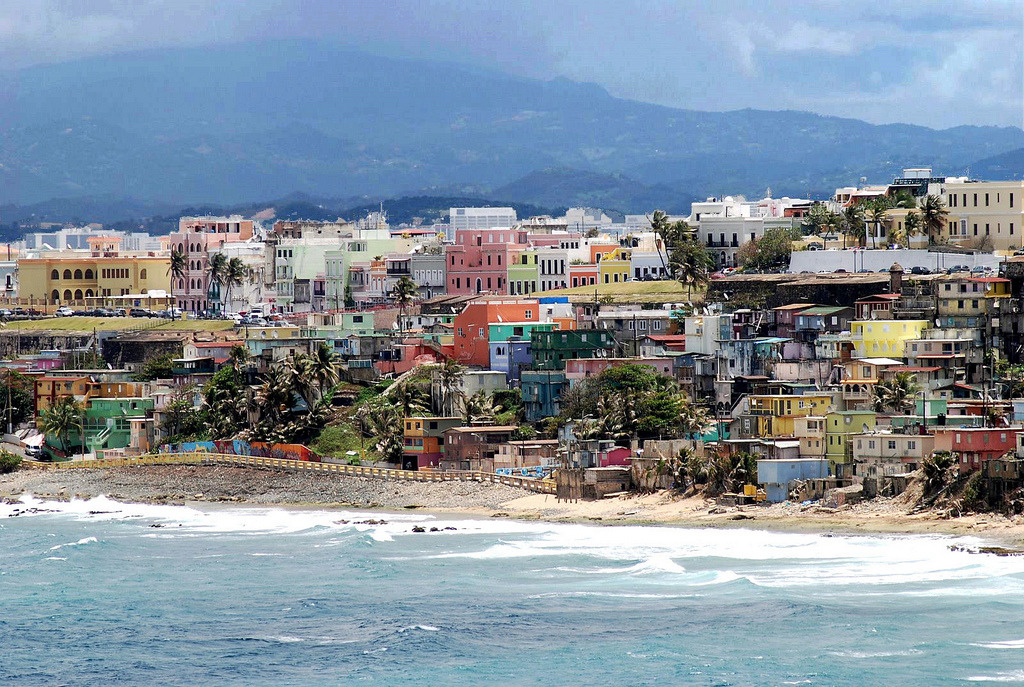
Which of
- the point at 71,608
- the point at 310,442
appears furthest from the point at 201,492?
the point at 71,608

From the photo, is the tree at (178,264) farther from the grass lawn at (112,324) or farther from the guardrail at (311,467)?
the guardrail at (311,467)

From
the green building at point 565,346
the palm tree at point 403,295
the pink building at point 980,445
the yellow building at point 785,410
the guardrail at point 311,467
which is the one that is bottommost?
the guardrail at point 311,467

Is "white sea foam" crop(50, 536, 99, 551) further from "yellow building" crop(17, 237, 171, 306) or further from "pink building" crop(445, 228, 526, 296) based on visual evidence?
"yellow building" crop(17, 237, 171, 306)

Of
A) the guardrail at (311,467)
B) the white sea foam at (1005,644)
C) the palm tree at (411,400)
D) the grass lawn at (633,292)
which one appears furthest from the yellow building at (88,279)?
the white sea foam at (1005,644)

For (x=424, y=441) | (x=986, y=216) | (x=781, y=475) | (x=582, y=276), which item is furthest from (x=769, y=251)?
(x=781, y=475)

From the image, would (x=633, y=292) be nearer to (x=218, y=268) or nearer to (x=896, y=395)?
(x=218, y=268)

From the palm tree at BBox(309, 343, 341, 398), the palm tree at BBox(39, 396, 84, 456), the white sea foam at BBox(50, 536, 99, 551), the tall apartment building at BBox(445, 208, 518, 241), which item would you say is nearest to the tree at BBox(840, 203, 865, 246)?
the palm tree at BBox(309, 343, 341, 398)
